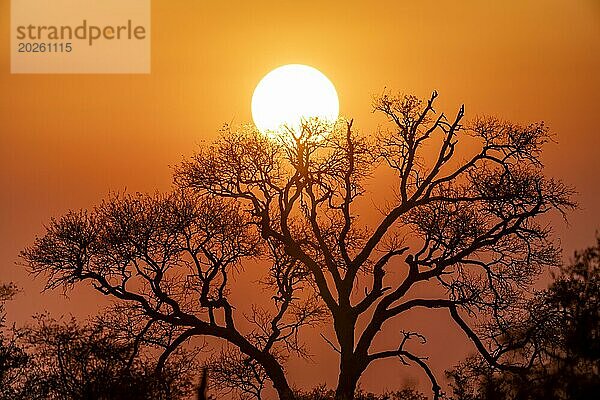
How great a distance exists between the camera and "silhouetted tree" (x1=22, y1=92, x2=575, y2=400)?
1162 inches

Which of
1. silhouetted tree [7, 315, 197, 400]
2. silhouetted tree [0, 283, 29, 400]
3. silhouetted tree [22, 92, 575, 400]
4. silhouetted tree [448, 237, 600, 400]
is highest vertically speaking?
silhouetted tree [22, 92, 575, 400]

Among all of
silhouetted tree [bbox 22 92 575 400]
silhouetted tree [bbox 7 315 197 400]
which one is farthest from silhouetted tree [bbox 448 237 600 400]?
silhouetted tree [bbox 7 315 197 400]

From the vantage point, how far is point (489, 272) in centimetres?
3027

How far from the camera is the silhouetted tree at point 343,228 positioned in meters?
29.5

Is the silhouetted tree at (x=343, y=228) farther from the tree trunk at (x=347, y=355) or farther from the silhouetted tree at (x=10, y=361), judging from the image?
the silhouetted tree at (x=10, y=361)

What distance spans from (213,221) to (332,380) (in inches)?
221

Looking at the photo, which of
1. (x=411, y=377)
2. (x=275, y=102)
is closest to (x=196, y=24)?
(x=275, y=102)

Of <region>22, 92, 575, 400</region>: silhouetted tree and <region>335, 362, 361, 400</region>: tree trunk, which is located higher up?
<region>22, 92, 575, 400</region>: silhouetted tree

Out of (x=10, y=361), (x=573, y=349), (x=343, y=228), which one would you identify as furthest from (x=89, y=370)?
(x=573, y=349)

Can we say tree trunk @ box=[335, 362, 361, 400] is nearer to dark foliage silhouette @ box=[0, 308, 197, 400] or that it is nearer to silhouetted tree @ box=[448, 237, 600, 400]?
dark foliage silhouette @ box=[0, 308, 197, 400]

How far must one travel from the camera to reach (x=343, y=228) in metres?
30.1

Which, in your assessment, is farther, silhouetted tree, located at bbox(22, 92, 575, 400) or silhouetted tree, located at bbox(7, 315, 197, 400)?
silhouetted tree, located at bbox(22, 92, 575, 400)

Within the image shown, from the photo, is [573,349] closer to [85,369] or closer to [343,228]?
[85,369]

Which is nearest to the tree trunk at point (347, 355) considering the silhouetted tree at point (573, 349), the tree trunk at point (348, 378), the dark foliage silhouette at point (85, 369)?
the tree trunk at point (348, 378)
